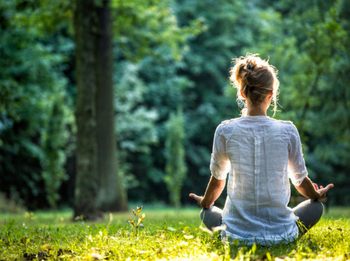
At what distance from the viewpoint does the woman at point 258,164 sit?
3.05m

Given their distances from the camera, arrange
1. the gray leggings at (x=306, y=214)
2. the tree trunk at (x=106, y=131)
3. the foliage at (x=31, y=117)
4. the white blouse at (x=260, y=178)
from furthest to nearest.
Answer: the foliage at (x=31, y=117) → the tree trunk at (x=106, y=131) → the gray leggings at (x=306, y=214) → the white blouse at (x=260, y=178)

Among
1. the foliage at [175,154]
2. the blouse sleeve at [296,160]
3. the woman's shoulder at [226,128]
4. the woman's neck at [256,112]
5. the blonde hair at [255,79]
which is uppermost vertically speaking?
the blonde hair at [255,79]

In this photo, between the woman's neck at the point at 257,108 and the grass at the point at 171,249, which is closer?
the grass at the point at 171,249

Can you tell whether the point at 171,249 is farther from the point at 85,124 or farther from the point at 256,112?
the point at 85,124

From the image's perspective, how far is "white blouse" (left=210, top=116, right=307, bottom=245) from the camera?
3045mm

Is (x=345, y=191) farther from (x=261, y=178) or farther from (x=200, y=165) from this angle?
(x=261, y=178)

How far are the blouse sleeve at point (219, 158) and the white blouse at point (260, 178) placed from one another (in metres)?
0.05

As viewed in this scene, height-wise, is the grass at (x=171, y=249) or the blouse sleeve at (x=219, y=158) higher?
the blouse sleeve at (x=219, y=158)

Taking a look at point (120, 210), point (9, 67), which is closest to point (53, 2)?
point (9, 67)

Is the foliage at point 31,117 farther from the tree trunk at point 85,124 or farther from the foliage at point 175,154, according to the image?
the tree trunk at point 85,124

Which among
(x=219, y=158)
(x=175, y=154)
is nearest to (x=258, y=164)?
(x=219, y=158)

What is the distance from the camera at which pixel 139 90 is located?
21344 millimetres

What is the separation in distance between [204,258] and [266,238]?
59 cm

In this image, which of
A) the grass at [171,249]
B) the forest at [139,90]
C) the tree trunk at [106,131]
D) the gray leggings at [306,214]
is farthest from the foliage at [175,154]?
the gray leggings at [306,214]
